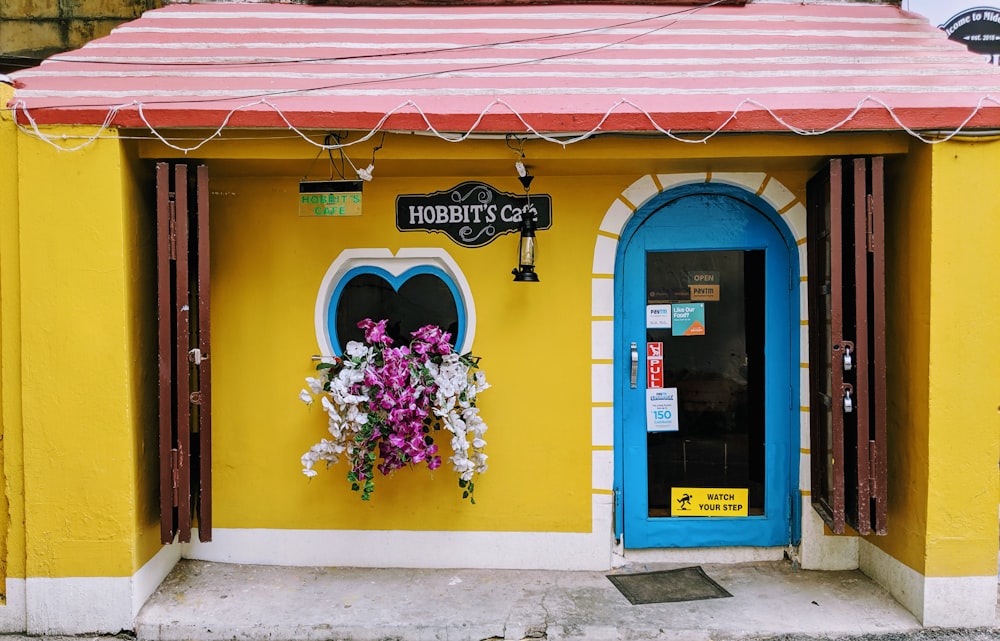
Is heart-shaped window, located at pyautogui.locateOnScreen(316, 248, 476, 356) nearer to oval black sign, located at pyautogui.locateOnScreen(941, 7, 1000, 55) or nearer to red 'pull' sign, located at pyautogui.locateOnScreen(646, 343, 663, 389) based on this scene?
red 'pull' sign, located at pyautogui.locateOnScreen(646, 343, 663, 389)

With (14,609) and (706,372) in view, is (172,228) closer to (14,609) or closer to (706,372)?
(14,609)

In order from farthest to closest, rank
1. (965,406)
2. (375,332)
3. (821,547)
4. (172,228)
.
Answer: (821,547) < (375,332) < (172,228) < (965,406)

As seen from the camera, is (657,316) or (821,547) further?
(657,316)

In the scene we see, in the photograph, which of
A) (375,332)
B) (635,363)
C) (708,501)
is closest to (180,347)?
(375,332)

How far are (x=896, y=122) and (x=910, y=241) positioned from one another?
76 centimetres

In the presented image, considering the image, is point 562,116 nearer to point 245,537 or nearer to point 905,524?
point 905,524

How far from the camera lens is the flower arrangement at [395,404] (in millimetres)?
4316

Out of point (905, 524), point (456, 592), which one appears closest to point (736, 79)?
point (905, 524)

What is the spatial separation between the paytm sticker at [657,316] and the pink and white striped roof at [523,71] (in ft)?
4.55

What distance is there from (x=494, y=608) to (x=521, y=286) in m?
2.10

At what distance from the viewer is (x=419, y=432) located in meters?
4.38

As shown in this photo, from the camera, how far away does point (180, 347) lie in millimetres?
4141

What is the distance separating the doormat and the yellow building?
184mm

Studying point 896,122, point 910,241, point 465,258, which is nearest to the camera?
point 896,122
